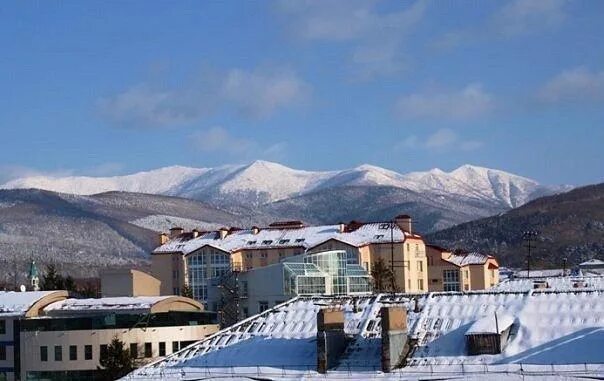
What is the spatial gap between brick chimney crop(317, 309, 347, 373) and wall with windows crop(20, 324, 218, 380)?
122ft

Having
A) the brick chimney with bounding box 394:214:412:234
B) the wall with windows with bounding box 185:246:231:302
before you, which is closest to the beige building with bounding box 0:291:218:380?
the wall with windows with bounding box 185:246:231:302

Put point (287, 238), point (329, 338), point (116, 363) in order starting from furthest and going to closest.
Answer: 1. point (287, 238)
2. point (116, 363)
3. point (329, 338)

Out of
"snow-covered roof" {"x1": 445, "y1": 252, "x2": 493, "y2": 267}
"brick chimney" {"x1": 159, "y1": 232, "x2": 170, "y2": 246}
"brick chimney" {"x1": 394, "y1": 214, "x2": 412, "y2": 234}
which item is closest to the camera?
"brick chimney" {"x1": 394, "y1": 214, "x2": 412, "y2": 234}

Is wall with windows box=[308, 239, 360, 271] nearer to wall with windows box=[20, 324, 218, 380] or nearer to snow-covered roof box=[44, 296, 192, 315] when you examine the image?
snow-covered roof box=[44, 296, 192, 315]

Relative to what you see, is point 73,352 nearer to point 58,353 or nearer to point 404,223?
point 58,353

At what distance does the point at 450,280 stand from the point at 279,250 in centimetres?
2551

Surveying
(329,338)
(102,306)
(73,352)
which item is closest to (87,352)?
(73,352)

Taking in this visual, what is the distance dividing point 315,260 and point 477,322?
199 ft

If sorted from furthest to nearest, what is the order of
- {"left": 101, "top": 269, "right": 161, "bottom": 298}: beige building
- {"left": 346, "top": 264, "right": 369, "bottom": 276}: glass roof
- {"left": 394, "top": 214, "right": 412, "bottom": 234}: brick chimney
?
{"left": 394, "top": 214, "right": 412, "bottom": 234}: brick chimney < {"left": 101, "top": 269, "right": 161, "bottom": 298}: beige building < {"left": 346, "top": 264, "right": 369, "bottom": 276}: glass roof

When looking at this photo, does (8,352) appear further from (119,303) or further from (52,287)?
(52,287)

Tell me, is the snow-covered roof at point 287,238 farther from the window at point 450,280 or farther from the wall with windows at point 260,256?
the window at point 450,280

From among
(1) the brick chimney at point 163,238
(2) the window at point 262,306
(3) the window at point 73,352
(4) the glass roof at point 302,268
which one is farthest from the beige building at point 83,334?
(1) the brick chimney at point 163,238

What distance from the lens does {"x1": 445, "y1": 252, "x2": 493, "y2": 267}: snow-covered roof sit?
144m

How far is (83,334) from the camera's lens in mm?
82812
